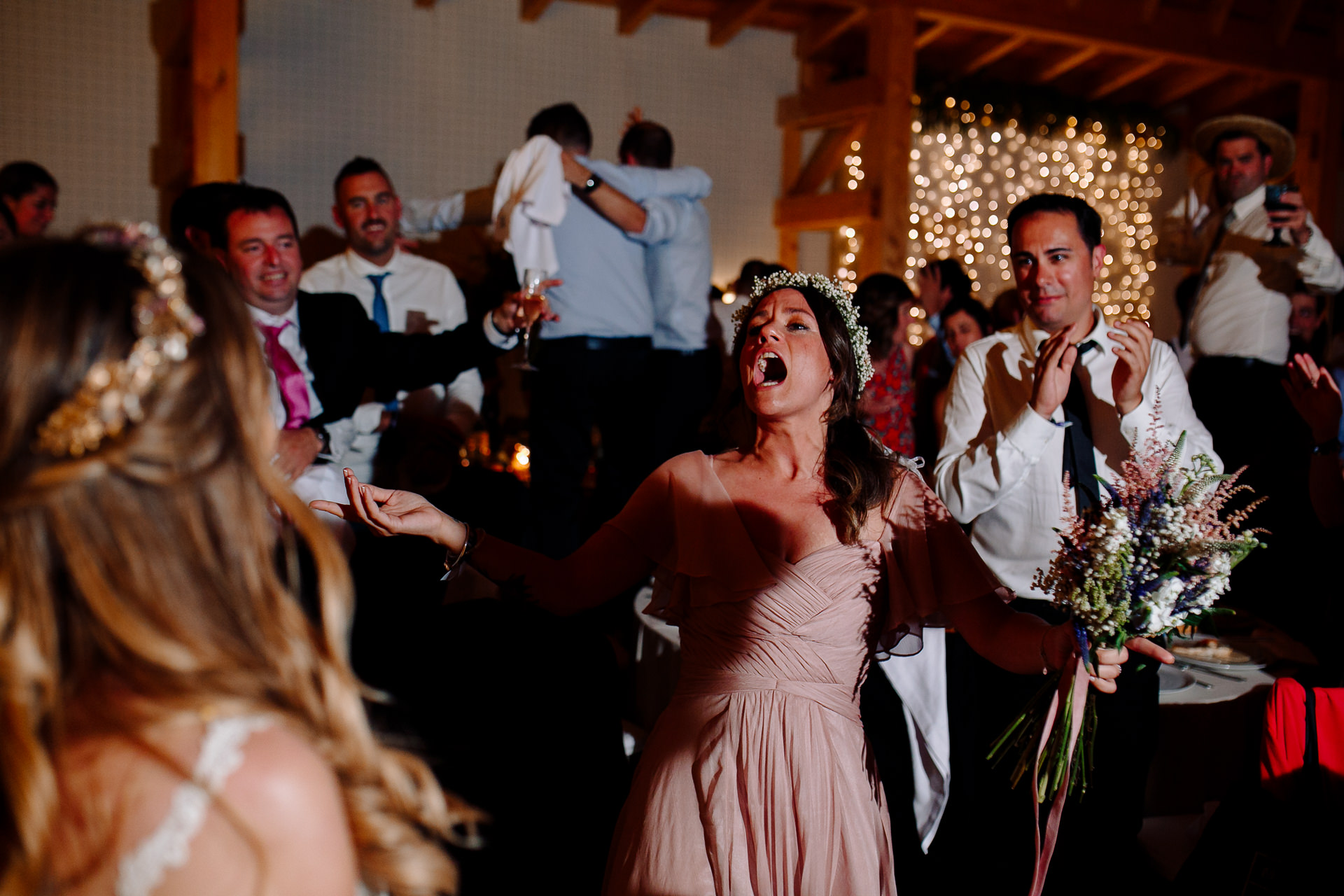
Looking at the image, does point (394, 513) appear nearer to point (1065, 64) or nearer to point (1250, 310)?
point (1250, 310)

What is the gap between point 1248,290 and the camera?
4.41 m

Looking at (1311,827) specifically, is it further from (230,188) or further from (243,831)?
(230,188)

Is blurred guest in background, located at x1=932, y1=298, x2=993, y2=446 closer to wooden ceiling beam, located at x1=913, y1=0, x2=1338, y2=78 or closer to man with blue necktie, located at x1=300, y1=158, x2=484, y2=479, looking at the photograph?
wooden ceiling beam, located at x1=913, y1=0, x2=1338, y2=78

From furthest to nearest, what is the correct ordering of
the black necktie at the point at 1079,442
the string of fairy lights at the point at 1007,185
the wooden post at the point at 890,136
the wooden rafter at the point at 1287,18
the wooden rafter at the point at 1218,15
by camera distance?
1. the string of fairy lights at the point at 1007,185
2. the wooden rafter at the point at 1287,18
3. the wooden rafter at the point at 1218,15
4. the wooden post at the point at 890,136
5. the black necktie at the point at 1079,442

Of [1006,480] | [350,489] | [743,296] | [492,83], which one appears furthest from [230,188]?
[492,83]

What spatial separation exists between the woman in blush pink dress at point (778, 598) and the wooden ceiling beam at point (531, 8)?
15.2 feet

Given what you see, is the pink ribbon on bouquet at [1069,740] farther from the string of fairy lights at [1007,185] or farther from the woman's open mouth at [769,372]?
the string of fairy lights at [1007,185]

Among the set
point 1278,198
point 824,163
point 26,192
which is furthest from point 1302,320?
point 26,192

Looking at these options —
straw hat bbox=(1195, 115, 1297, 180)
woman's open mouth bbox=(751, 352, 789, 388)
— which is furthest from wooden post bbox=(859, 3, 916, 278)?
woman's open mouth bbox=(751, 352, 789, 388)

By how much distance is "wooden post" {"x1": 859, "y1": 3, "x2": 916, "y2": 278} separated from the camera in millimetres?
5969

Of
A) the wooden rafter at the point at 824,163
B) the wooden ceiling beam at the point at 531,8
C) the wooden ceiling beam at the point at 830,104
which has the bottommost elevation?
the wooden rafter at the point at 824,163

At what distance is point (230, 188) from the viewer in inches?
114

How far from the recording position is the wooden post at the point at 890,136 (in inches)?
235

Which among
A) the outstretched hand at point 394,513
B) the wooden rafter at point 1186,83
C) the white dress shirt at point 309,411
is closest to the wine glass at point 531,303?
the white dress shirt at point 309,411
